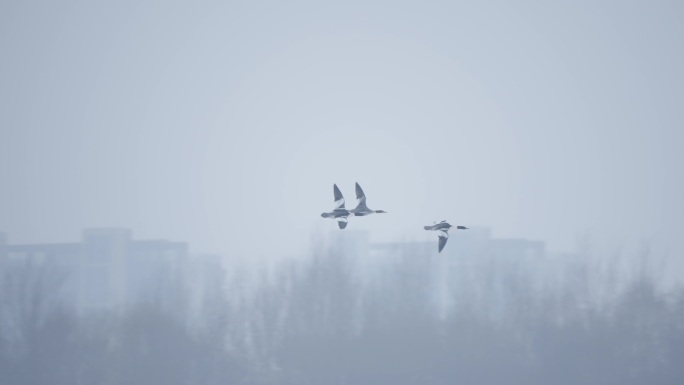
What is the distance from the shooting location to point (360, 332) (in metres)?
57.5

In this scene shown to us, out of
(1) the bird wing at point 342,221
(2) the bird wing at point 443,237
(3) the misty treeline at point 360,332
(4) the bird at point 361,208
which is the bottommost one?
(3) the misty treeline at point 360,332

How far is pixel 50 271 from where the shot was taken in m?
65.6

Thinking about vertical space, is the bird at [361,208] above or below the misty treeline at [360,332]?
above

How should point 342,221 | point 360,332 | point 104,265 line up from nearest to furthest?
point 342,221 < point 360,332 < point 104,265

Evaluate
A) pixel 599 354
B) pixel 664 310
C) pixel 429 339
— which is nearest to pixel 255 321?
pixel 429 339

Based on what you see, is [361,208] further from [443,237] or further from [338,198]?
[443,237]

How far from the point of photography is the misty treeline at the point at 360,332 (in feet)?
177

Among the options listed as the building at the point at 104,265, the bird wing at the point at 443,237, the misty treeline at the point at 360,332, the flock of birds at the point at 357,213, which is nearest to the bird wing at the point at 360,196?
the flock of birds at the point at 357,213

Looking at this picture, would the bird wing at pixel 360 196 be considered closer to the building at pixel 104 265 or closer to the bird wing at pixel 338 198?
the bird wing at pixel 338 198

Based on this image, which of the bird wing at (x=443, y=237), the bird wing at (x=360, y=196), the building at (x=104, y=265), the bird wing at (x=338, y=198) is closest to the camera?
the bird wing at (x=443, y=237)

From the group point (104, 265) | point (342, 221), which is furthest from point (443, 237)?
point (104, 265)

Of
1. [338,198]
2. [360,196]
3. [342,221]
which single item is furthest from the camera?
[360,196]

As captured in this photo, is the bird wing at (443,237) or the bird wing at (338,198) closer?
the bird wing at (443,237)

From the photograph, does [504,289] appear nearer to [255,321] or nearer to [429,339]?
[429,339]
